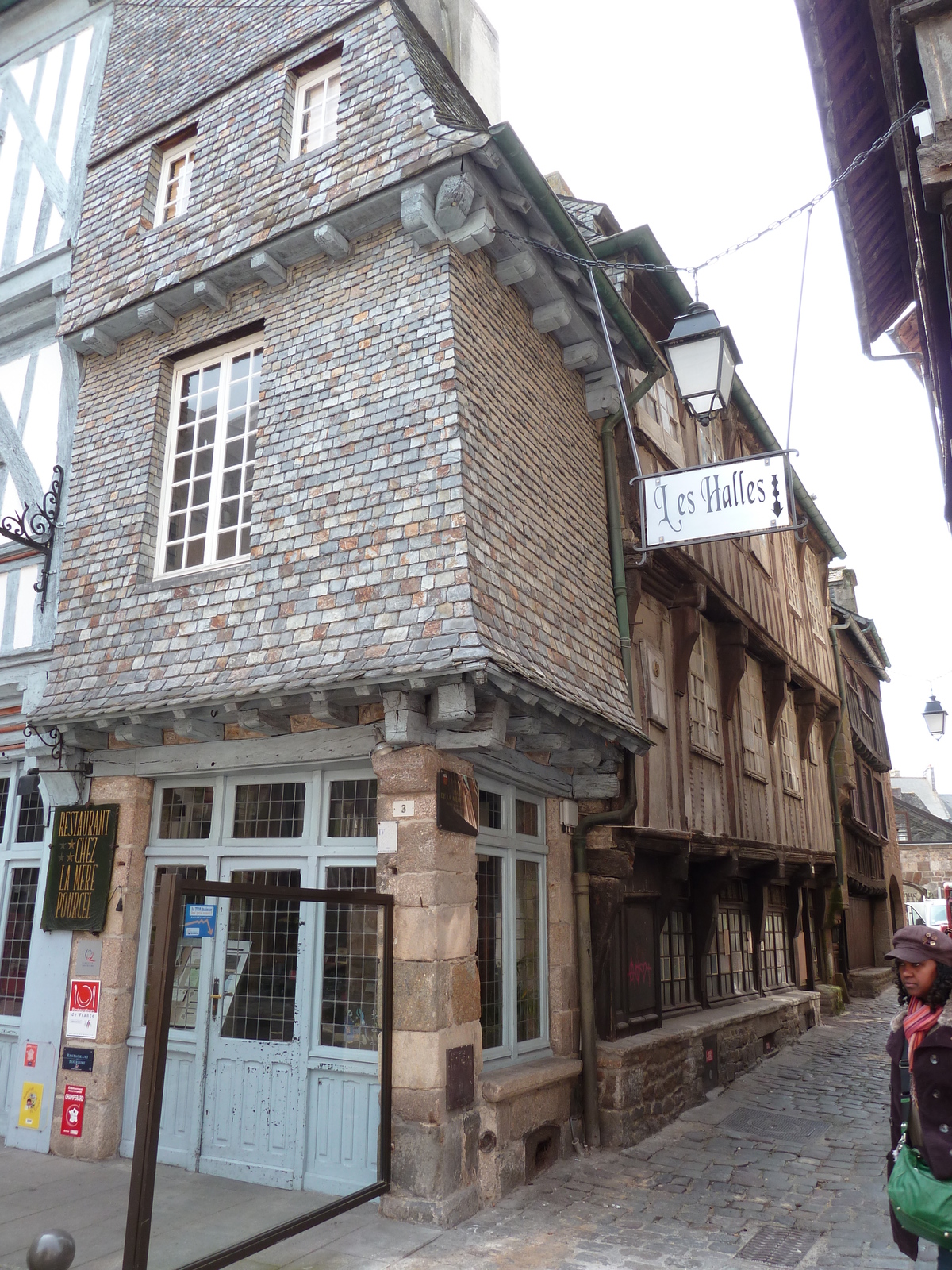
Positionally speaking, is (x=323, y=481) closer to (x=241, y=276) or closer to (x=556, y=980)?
(x=241, y=276)

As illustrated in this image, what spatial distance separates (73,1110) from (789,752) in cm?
1054

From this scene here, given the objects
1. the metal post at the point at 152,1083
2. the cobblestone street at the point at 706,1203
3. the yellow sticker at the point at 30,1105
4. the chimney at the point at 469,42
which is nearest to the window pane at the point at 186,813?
the yellow sticker at the point at 30,1105

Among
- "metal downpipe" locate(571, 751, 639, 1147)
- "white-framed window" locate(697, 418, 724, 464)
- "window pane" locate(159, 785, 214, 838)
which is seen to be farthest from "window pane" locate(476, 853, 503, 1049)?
"white-framed window" locate(697, 418, 724, 464)

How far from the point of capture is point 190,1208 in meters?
5.31

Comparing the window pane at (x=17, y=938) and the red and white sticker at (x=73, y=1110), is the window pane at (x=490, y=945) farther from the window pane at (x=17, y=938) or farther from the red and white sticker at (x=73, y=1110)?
the window pane at (x=17, y=938)

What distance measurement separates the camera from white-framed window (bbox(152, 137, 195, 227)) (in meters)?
8.44

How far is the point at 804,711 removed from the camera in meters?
14.9

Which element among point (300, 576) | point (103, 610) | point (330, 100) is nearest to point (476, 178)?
point (330, 100)

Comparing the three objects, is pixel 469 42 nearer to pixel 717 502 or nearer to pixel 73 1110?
pixel 717 502

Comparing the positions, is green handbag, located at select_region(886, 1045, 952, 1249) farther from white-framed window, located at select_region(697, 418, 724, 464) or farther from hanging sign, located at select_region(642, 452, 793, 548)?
white-framed window, located at select_region(697, 418, 724, 464)

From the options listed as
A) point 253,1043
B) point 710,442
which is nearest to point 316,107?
point 710,442

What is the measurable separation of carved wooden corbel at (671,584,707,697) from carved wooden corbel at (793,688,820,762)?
19.3 ft

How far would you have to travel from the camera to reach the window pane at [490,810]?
261 inches

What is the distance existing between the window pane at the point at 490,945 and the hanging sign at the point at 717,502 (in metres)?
2.82
